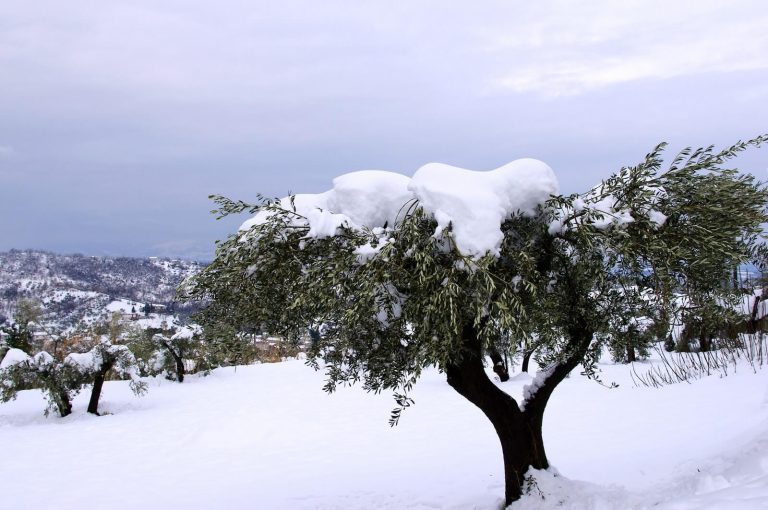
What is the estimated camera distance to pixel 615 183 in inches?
328

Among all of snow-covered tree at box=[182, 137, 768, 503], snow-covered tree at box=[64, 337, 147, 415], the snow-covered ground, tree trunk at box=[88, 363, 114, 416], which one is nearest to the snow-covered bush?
snow-covered tree at box=[64, 337, 147, 415]

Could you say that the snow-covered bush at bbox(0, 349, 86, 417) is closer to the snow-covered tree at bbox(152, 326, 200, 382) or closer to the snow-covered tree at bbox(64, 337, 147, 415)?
the snow-covered tree at bbox(64, 337, 147, 415)

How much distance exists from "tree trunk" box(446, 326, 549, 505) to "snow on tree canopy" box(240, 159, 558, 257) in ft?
11.3

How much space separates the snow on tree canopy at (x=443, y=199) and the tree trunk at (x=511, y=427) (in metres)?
3.43

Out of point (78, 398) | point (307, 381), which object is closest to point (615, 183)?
point (307, 381)

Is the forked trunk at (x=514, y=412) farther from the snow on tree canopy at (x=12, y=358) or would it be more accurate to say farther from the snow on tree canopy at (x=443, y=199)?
the snow on tree canopy at (x=12, y=358)

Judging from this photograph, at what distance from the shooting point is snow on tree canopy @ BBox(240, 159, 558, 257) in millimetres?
7477

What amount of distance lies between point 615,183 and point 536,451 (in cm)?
554

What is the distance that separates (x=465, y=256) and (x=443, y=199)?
0.94 m

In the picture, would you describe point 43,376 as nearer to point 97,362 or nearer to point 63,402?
point 63,402

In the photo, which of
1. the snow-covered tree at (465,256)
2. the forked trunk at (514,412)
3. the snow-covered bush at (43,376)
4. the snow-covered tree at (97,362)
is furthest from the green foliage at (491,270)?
the snow-covered bush at (43,376)

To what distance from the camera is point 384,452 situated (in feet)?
62.6

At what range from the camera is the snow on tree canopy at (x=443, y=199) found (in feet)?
24.5

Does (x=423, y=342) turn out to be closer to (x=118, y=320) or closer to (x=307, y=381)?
(x=307, y=381)
